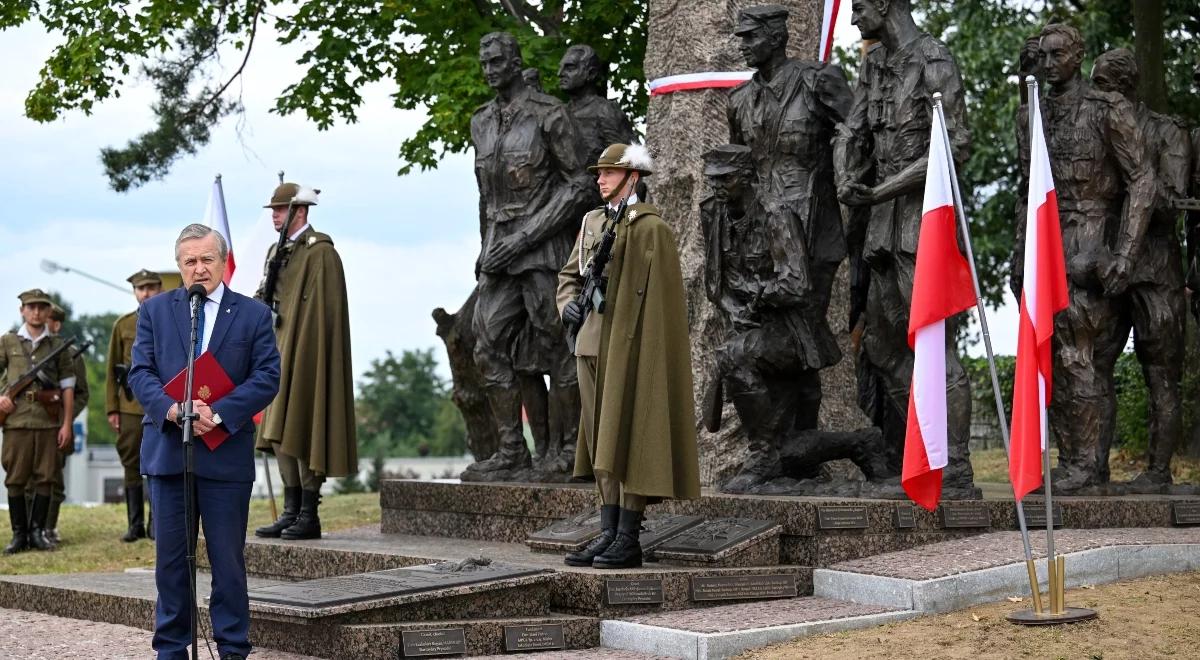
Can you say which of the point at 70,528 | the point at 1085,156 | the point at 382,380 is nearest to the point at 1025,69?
the point at 1085,156

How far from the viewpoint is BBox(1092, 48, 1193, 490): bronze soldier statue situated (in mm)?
A: 11195

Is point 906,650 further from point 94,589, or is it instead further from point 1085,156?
point 94,589

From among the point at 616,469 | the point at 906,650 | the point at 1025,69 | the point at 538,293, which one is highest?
the point at 1025,69

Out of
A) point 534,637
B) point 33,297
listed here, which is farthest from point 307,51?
point 534,637

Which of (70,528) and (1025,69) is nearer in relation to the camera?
(1025,69)

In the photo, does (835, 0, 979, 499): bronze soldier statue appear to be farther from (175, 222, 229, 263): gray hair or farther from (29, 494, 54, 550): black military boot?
(29, 494, 54, 550): black military boot

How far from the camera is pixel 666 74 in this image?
1342cm

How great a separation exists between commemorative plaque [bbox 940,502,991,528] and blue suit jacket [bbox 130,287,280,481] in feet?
13.3

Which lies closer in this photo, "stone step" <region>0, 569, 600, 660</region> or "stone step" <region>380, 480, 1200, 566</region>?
"stone step" <region>0, 569, 600, 660</region>

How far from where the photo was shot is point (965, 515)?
10031 mm

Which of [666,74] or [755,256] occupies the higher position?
[666,74]

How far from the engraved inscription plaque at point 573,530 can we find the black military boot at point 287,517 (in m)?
1.93

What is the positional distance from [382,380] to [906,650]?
44.1 m

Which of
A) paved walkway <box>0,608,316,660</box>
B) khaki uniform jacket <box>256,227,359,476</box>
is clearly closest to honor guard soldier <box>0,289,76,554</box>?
khaki uniform jacket <box>256,227,359,476</box>
